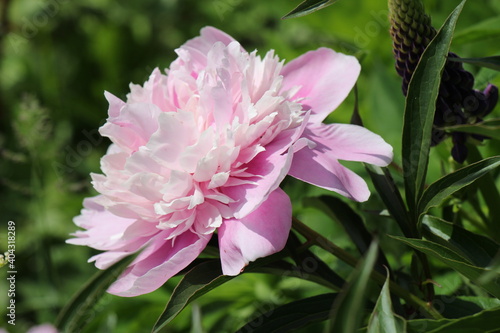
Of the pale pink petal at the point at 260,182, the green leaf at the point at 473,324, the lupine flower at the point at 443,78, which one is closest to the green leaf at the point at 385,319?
the green leaf at the point at 473,324

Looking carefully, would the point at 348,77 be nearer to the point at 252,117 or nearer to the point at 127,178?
the point at 252,117

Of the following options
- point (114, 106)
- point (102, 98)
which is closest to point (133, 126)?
point (114, 106)

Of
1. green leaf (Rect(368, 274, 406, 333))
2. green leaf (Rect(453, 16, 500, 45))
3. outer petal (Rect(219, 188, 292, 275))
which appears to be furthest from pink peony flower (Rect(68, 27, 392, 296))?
green leaf (Rect(453, 16, 500, 45))

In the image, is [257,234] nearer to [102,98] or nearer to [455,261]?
[455,261]

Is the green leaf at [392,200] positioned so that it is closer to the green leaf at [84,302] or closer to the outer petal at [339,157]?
the outer petal at [339,157]

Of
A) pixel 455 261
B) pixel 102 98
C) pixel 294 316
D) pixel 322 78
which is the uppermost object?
pixel 322 78

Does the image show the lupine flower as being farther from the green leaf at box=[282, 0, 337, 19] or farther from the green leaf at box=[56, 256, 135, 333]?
the green leaf at box=[56, 256, 135, 333]

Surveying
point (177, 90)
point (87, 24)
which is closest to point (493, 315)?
point (177, 90)

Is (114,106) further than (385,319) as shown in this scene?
Yes
